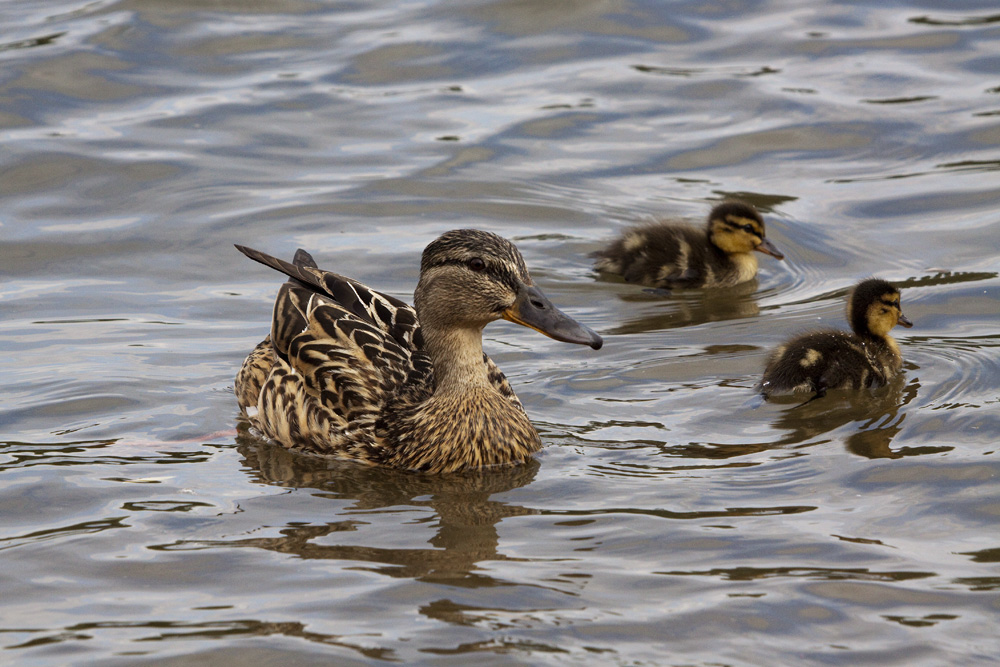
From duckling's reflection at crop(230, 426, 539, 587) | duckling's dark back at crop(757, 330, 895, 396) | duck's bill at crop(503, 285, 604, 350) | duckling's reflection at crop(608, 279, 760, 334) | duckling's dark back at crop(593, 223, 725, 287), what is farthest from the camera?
duckling's dark back at crop(593, 223, 725, 287)

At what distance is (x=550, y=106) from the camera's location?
29.7ft

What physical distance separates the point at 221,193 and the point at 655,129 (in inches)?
107

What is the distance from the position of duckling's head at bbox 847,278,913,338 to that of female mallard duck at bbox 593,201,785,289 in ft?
4.27

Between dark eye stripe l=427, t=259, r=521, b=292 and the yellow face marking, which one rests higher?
dark eye stripe l=427, t=259, r=521, b=292

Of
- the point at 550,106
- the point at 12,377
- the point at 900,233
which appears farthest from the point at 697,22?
the point at 12,377

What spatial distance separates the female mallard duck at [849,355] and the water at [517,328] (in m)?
0.09

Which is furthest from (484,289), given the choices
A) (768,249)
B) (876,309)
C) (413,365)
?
(768,249)

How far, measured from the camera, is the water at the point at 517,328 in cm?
346


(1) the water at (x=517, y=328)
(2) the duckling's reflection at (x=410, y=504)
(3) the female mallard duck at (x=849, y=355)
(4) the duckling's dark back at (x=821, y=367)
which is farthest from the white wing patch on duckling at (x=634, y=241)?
(2) the duckling's reflection at (x=410, y=504)

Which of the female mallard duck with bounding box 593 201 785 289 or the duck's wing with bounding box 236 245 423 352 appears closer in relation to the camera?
the duck's wing with bounding box 236 245 423 352

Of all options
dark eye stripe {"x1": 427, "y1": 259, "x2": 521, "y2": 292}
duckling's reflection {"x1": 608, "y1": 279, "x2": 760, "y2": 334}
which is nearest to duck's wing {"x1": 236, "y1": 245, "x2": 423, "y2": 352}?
dark eye stripe {"x1": 427, "y1": 259, "x2": 521, "y2": 292}

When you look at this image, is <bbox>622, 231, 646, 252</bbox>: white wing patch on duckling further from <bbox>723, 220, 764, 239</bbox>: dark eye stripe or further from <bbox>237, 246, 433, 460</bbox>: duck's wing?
<bbox>237, 246, 433, 460</bbox>: duck's wing

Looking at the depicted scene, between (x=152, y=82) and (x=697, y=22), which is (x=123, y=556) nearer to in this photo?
(x=152, y=82)

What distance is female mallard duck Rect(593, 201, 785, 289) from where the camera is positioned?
6.69 meters
